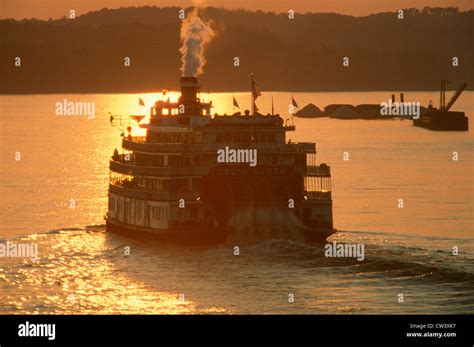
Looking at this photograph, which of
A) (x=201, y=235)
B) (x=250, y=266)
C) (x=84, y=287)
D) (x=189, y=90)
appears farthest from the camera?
(x=189, y=90)

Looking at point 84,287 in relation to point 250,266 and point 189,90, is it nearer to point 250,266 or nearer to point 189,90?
point 250,266

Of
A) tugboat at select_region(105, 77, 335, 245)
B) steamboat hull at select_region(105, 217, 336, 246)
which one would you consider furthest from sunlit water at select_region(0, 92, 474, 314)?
tugboat at select_region(105, 77, 335, 245)

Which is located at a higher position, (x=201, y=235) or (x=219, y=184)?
(x=219, y=184)

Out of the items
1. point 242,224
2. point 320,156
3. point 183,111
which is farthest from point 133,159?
point 320,156

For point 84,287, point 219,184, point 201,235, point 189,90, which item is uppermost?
point 189,90

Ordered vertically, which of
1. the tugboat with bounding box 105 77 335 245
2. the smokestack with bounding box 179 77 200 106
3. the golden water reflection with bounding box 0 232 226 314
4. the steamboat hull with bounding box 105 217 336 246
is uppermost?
the smokestack with bounding box 179 77 200 106

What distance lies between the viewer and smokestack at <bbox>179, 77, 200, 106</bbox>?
8638 cm

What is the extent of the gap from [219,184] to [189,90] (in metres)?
12.3

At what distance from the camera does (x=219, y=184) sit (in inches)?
3029

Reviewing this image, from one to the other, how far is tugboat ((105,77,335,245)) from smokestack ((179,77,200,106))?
5.26ft

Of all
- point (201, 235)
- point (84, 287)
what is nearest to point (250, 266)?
point (201, 235)

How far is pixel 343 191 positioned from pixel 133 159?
29819 mm

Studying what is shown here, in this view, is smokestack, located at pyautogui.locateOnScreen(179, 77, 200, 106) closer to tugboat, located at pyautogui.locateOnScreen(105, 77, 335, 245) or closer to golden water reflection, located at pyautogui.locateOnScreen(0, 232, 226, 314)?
tugboat, located at pyautogui.locateOnScreen(105, 77, 335, 245)
